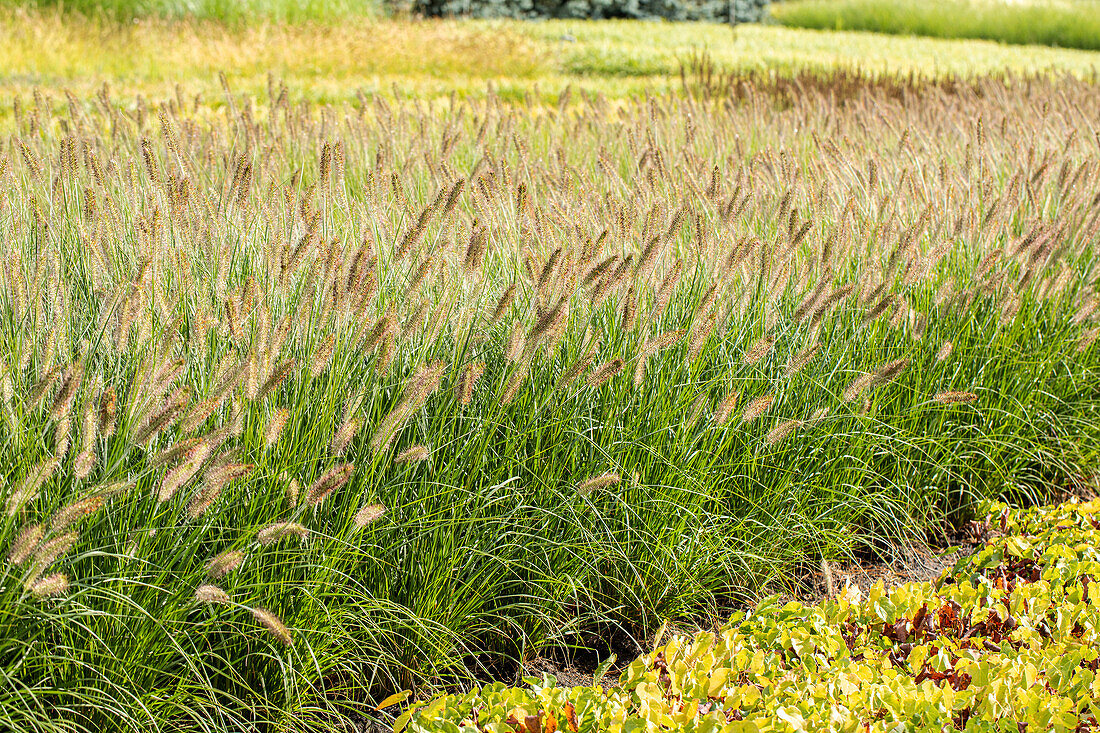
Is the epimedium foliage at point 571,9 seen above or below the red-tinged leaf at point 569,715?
above

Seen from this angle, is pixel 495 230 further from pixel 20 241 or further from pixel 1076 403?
pixel 1076 403

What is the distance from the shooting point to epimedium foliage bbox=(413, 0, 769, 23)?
21.9m

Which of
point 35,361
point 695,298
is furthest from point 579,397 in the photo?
point 35,361

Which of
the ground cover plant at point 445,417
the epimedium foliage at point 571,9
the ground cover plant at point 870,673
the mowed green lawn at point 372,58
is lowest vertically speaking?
the ground cover plant at point 870,673

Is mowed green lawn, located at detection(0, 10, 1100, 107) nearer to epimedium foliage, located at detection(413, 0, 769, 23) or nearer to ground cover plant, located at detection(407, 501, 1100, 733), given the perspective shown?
epimedium foliage, located at detection(413, 0, 769, 23)

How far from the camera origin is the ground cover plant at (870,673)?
187cm

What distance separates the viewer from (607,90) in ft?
36.8

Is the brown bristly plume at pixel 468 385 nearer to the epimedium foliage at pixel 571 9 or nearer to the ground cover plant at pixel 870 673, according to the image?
the ground cover plant at pixel 870 673

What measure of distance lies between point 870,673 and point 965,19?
2802cm

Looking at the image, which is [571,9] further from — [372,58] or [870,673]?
[870,673]

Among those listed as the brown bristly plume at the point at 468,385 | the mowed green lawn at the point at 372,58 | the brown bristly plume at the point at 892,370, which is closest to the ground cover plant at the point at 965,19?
the mowed green lawn at the point at 372,58

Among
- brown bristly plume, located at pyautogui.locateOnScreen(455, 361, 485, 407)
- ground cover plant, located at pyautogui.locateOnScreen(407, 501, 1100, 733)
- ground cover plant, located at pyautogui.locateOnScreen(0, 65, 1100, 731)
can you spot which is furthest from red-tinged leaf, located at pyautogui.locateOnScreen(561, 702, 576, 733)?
brown bristly plume, located at pyautogui.locateOnScreen(455, 361, 485, 407)

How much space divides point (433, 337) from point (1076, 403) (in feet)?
8.43

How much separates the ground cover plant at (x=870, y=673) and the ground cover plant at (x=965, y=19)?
25353mm
